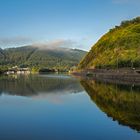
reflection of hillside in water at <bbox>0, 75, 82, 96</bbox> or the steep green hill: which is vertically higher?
the steep green hill

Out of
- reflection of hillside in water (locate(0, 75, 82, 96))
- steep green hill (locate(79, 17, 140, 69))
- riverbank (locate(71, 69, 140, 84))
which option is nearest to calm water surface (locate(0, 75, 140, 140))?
reflection of hillside in water (locate(0, 75, 82, 96))

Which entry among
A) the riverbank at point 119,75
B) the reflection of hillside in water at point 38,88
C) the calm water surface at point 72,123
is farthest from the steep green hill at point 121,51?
the calm water surface at point 72,123

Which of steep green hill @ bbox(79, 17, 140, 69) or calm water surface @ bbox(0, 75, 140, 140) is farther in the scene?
steep green hill @ bbox(79, 17, 140, 69)

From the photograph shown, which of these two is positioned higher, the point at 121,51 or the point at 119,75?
the point at 121,51

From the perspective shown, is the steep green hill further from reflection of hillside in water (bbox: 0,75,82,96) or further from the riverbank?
reflection of hillside in water (bbox: 0,75,82,96)

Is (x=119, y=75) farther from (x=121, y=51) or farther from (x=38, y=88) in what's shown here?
(x=38, y=88)

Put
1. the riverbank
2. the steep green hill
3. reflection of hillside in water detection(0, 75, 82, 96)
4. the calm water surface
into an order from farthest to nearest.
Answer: the steep green hill, the riverbank, reflection of hillside in water detection(0, 75, 82, 96), the calm water surface

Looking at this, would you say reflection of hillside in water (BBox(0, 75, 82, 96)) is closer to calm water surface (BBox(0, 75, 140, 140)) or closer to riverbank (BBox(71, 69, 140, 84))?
riverbank (BBox(71, 69, 140, 84))

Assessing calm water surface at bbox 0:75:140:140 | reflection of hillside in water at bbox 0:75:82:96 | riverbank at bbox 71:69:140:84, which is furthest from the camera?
riverbank at bbox 71:69:140:84

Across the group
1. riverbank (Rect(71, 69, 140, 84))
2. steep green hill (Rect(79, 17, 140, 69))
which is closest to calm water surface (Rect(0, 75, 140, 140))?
riverbank (Rect(71, 69, 140, 84))

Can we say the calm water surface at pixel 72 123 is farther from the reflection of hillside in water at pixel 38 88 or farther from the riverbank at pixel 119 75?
the riverbank at pixel 119 75

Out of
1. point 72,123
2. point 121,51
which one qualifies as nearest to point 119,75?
point 121,51

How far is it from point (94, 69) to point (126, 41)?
18.9 m

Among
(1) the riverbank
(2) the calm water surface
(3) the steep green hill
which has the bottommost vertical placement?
(2) the calm water surface
